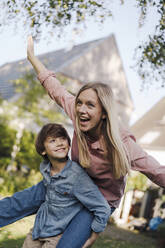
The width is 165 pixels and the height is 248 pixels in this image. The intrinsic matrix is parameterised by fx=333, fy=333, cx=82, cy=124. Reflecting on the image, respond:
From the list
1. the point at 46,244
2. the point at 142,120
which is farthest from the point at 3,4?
the point at 142,120

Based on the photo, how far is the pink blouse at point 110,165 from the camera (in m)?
2.59

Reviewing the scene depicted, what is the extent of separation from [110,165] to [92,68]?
1672 centimetres

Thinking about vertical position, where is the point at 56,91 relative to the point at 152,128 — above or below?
above

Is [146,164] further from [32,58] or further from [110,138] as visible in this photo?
[32,58]

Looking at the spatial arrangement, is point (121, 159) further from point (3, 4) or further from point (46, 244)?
point (3, 4)

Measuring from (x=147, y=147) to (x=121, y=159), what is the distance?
15170mm

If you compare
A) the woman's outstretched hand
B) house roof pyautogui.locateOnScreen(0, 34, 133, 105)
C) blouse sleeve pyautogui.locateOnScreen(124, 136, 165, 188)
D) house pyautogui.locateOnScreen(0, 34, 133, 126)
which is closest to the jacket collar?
blouse sleeve pyautogui.locateOnScreen(124, 136, 165, 188)

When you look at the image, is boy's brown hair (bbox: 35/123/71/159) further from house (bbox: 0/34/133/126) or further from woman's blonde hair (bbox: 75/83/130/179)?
house (bbox: 0/34/133/126)

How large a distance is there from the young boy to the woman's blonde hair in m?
0.16

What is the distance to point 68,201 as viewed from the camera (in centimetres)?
272

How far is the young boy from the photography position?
262 cm

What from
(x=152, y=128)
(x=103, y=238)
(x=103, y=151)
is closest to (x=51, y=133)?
(x=103, y=151)

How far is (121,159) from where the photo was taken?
2.52 meters

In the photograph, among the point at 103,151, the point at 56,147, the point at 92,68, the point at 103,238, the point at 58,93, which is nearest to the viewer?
the point at 103,151
